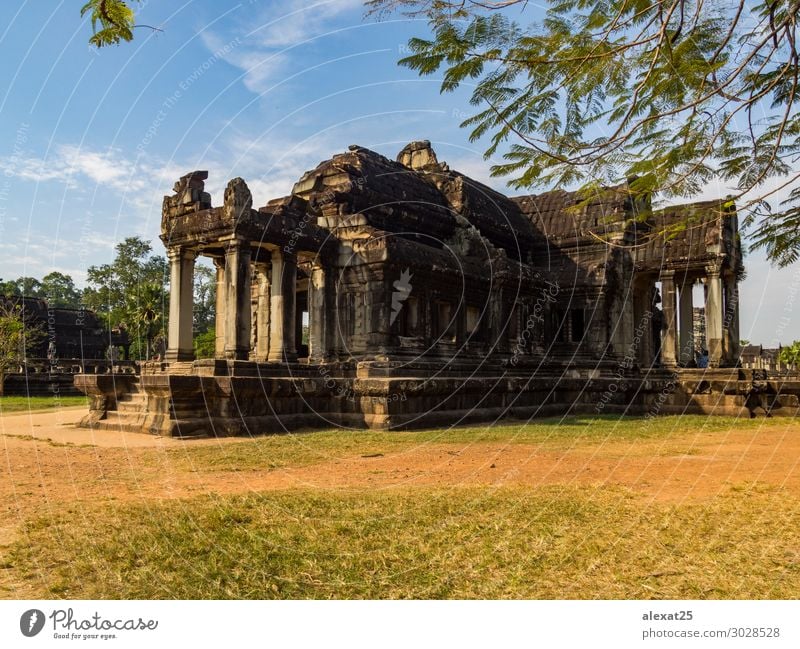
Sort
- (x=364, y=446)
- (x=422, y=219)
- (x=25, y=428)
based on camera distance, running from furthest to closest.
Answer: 1. (x=422, y=219)
2. (x=25, y=428)
3. (x=364, y=446)

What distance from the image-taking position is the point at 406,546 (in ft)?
14.8

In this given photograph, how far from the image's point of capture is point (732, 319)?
2542 cm

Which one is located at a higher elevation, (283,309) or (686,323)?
(686,323)

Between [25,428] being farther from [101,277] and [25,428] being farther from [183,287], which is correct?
[101,277]

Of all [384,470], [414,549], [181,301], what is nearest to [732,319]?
[181,301]

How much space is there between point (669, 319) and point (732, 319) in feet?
7.50

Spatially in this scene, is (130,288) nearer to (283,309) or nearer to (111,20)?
(283,309)

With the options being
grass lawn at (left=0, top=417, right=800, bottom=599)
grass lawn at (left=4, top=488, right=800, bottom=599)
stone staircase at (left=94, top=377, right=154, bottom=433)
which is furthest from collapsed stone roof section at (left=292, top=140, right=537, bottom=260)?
grass lawn at (left=4, top=488, right=800, bottom=599)

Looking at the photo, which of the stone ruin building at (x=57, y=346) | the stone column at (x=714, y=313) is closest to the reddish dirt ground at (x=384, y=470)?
the stone column at (x=714, y=313)

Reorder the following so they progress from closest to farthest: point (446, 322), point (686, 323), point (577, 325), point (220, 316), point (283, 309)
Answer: point (283, 309) < point (220, 316) < point (446, 322) < point (577, 325) < point (686, 323)

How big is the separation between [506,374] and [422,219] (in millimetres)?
5059

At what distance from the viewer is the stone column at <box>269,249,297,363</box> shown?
14172 millimetres

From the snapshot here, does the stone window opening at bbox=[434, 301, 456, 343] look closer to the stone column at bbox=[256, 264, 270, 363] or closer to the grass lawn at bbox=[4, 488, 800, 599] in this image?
the stone column at bbox=[256, 264, 270, 363]

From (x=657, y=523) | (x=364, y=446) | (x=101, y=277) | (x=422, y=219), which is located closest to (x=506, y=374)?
(x=422, y=219)
